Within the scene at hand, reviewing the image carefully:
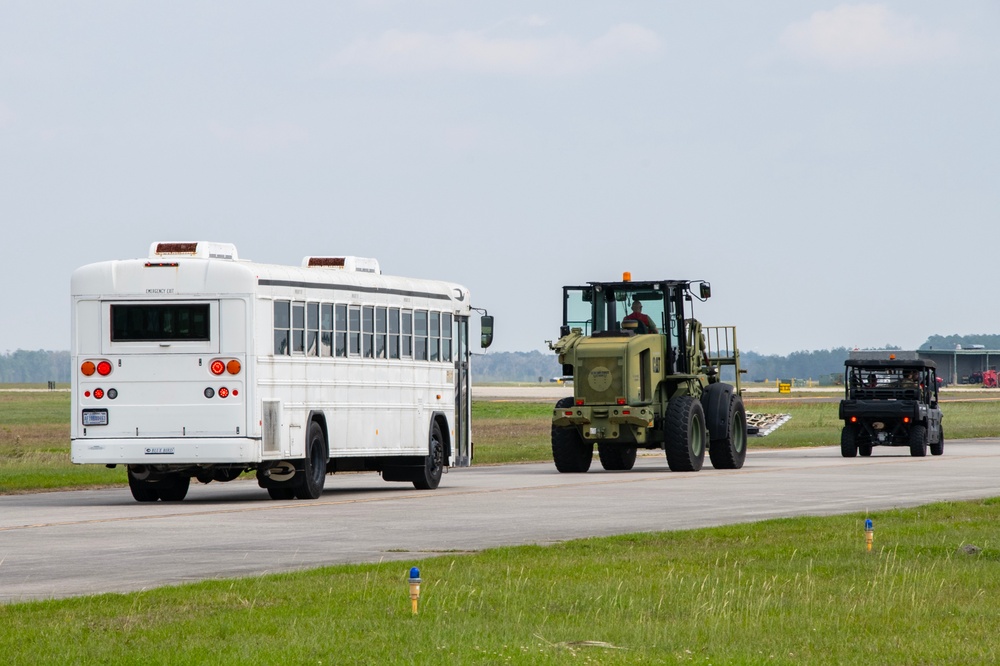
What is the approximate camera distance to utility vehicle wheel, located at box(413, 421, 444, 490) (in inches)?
1117

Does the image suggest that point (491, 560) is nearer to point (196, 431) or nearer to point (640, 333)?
point (196, 431)

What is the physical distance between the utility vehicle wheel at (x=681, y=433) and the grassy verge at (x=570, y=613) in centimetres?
1624

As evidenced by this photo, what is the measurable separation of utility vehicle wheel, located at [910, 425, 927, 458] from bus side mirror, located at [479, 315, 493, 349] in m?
15.3

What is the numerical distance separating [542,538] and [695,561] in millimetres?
3113

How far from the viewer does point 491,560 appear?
15.6 m

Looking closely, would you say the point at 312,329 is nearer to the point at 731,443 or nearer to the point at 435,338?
the point at 435,338

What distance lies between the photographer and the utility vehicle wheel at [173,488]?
25.7 meters

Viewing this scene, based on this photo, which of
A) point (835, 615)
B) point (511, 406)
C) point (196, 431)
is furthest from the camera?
point (511, 406)

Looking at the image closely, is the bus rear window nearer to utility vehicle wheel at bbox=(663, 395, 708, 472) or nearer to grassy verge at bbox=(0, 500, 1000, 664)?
grassy verge at bbox=(0, 500, 1000, 664)

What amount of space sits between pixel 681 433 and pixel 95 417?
40.6 feet

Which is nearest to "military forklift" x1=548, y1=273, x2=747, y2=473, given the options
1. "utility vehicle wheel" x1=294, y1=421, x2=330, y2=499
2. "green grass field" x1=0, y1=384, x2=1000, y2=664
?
"utility vehicle wheel" x1=294, y1=421, x2=330, y2=499

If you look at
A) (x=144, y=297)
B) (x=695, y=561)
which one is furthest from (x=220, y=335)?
(x=695, y=561)

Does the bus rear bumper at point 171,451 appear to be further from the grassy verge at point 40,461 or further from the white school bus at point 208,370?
the grassy verge at point 40,461

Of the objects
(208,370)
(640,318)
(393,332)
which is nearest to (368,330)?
(393,332)
